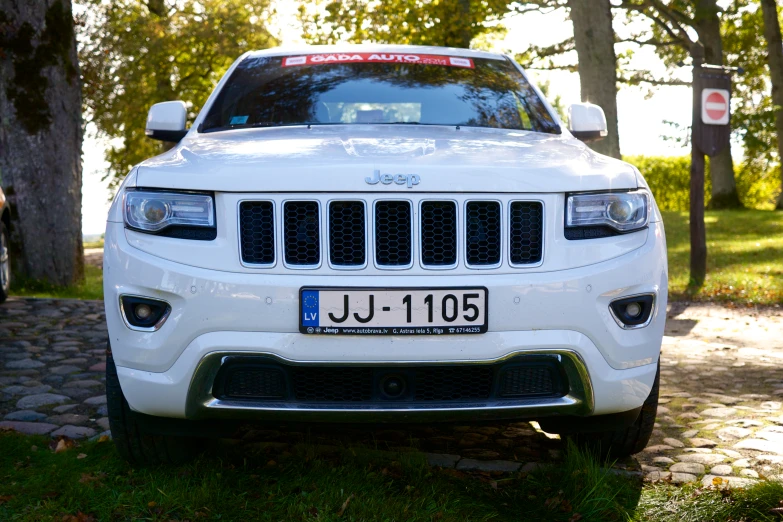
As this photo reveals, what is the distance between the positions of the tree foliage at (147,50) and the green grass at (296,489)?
20.8 metres

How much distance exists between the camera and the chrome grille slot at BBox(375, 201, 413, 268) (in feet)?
9.92

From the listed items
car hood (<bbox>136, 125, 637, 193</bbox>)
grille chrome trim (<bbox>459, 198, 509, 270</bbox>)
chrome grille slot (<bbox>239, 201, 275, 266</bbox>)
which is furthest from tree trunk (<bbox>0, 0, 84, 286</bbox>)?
grille chrome trim (<bbox>459, 198, 509, 270</bbox>)

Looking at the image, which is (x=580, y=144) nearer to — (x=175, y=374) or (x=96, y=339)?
(x=175, y=374)

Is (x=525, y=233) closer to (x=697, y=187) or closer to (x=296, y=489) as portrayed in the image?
(x=296, y=489)

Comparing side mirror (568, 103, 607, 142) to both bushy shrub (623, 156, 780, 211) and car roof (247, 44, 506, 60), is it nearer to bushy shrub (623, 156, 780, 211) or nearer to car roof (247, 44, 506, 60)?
car roof (247, 44, 506, 60)

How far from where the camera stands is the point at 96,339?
6.52 metres

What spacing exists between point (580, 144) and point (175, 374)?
1.99 metres

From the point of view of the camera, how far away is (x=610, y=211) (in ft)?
10.4

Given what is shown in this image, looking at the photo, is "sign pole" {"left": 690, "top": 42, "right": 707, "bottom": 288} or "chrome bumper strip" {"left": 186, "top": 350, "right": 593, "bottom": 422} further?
"sign pole" {"left": 690, "top": 42, "right": 707, "bottom": 288}

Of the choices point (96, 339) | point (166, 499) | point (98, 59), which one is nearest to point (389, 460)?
point (166, 499)

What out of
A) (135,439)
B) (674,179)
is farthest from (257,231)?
(674,179)

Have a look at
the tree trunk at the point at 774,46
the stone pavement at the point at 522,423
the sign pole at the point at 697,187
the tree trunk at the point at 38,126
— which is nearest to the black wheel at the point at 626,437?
the stone pavement at the point at 522,423

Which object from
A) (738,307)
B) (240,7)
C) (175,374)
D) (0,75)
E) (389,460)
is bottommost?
(738,307)

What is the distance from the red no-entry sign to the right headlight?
696 cm
